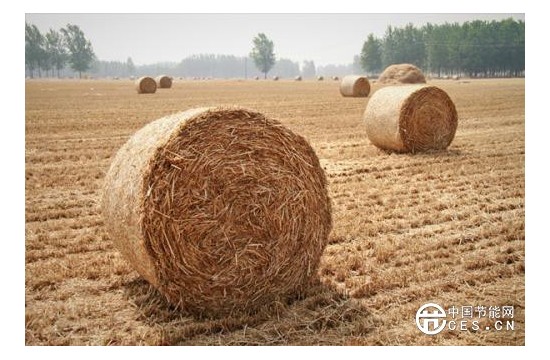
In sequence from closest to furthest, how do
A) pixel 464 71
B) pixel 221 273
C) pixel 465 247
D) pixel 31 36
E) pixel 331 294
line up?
pixel 221 273 → pixel 331 294 → pixel 31 36 → pixel 465 247 → pixel 464 71

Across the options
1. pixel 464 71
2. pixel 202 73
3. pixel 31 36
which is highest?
pixel 202 73

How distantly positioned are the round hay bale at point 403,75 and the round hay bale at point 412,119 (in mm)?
28823

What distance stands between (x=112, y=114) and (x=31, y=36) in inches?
501

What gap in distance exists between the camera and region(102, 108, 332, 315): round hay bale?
4152 mm

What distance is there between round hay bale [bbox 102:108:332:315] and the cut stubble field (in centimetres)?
24

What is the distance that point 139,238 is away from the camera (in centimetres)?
411

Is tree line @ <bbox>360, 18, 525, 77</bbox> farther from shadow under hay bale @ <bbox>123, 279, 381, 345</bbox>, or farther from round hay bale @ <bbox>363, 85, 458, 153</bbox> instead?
shadow under hay bale @ <bbox>123, 279, 381, 345</bbox>

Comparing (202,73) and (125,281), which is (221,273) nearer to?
(125,281)

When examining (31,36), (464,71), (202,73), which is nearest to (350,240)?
(31,36)

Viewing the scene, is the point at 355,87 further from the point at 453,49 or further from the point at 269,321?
the point at 269,321

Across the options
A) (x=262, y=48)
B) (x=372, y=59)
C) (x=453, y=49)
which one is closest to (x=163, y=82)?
(x=453, y=49)

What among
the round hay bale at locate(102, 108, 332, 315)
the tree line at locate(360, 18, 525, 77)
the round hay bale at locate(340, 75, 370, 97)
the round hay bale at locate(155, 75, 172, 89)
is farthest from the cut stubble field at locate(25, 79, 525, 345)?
the round hay bale at locate(155, 75, 172, 89)

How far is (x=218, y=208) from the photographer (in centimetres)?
436

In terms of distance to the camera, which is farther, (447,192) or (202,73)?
(202,73)
